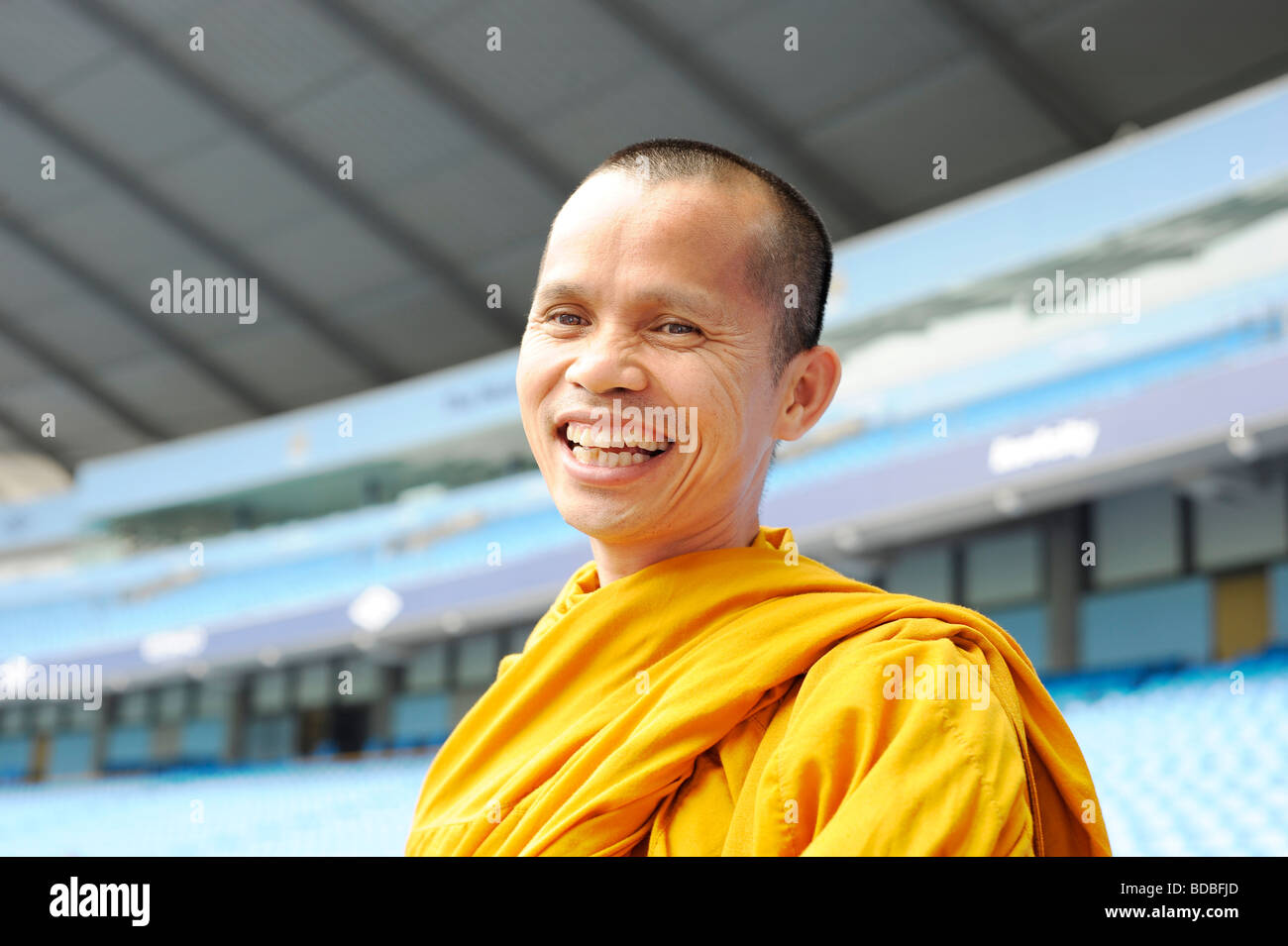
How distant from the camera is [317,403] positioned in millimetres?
19547

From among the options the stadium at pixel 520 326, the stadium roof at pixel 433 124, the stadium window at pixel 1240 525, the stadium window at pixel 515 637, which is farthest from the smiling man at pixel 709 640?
the stadium window at pixel 515 637

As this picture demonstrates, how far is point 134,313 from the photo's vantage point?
17828 millimetres

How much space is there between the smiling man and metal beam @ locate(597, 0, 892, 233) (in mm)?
11645

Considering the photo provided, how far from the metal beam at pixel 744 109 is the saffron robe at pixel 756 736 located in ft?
38.6

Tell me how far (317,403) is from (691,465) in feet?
62.9

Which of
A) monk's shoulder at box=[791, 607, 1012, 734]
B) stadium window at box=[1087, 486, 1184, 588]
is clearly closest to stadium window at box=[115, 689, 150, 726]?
stadium window at box=[1087, 486, 1184, 588]

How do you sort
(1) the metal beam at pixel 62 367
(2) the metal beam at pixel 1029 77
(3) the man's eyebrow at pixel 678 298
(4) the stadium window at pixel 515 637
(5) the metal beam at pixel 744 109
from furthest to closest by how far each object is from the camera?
(1) the metal beam at pixel 62 367, (4) the stadium window at pixel 515 637, (5) the metal beam at pixel 744 109, (2) the metal beam at pixel 1029 77, (3) the man's eyebrow at pixel 678 298

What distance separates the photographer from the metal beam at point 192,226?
1508 centimetres

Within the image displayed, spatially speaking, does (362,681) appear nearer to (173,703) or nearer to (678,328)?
(173,703)

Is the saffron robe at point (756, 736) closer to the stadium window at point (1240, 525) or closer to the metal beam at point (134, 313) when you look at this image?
the stadium window at point (1240, 525)

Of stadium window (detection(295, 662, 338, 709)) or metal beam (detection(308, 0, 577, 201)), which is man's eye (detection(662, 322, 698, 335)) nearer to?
metal beam (detection(308, 0, 577, 201))

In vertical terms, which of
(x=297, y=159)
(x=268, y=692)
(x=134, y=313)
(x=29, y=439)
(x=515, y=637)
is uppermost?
(x=297, y=159)

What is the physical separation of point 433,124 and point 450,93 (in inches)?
21.1

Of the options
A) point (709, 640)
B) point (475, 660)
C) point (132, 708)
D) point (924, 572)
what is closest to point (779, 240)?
point (709, 640)
